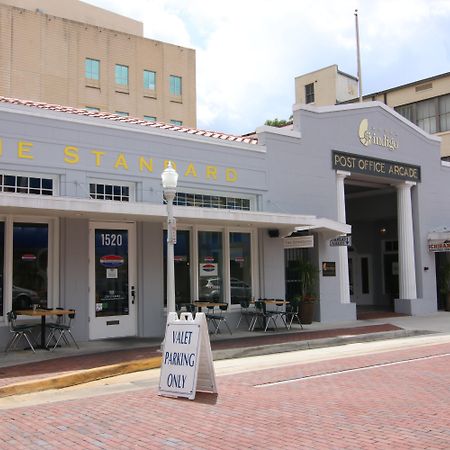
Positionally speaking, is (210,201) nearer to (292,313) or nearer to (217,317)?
(217,317)

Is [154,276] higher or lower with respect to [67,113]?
lower

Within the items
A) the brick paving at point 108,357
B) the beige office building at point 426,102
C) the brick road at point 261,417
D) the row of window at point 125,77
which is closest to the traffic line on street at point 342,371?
the brick road at point 261,417

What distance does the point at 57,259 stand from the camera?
1298 cm

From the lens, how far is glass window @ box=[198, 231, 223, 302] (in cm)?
1559

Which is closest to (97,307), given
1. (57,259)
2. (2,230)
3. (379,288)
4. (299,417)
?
(57,259)

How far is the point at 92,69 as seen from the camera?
43.4 meters

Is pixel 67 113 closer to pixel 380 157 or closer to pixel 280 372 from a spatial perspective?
pixel 280 372

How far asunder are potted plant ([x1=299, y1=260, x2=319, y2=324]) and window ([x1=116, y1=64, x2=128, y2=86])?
1207 inches

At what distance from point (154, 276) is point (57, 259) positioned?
243 cm

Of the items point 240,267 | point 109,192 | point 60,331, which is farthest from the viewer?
point 240,267

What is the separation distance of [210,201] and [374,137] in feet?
24.5

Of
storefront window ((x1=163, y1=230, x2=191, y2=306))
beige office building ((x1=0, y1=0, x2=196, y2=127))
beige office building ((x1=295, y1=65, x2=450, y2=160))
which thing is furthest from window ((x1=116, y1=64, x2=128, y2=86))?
storefront window ((x1=163, y1=230, x2=191, y2=306))

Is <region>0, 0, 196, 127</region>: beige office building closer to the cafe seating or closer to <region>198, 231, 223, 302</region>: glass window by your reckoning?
<region>198, 231, 223, 302</region>: glass window

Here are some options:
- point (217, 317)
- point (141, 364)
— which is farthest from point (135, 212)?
point (217, 317)
